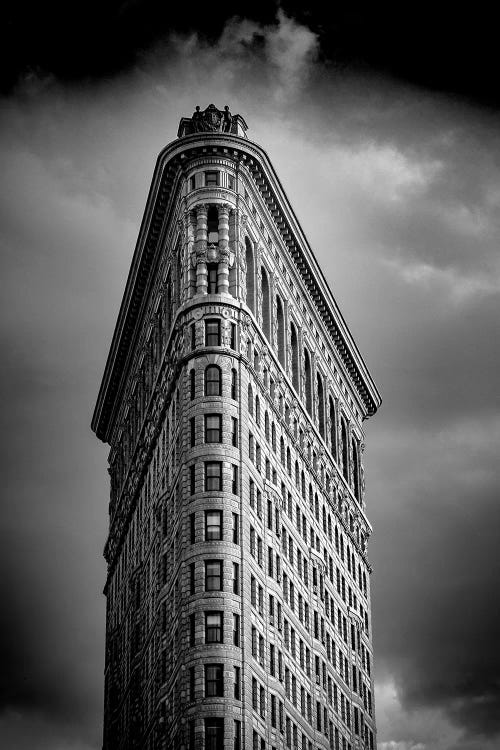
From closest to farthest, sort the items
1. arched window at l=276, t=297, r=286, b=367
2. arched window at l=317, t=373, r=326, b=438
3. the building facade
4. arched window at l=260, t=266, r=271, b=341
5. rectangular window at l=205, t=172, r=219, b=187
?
the building facade < rectangular window at l=205, t=172, r=219, b=187 < arched window at l=260, t=266, r=271, b=341 < arched window at l=276, t=297, r=286, b=367 < arched window at l=317, t=373, r=326, b=438

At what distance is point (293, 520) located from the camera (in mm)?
158000

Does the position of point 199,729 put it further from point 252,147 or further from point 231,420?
point 252,147

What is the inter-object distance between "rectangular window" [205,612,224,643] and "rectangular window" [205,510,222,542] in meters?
6.24

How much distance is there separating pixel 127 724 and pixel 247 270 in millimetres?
42745

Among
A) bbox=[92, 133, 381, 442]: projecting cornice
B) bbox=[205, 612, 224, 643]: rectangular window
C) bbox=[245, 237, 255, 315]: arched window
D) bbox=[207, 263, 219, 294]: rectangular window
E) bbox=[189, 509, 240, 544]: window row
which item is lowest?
bbox=[205, 612, 224, 643]: rectangular window

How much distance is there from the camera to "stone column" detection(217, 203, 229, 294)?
149500 mm

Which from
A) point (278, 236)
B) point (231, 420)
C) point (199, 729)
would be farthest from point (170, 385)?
point (199, 729)

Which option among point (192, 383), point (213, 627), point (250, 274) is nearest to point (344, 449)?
point (250, 274)

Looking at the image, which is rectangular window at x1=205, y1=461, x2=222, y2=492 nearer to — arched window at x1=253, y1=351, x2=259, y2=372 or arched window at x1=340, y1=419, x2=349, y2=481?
arched window at x1=253, y1=351, x2=259, y2=372

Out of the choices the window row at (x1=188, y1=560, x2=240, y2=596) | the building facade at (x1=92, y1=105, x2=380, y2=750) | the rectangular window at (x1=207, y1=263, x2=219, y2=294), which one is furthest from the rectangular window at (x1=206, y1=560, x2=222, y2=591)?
the rectangular window at (x1=207, y1=263, x2=219, y2=294)

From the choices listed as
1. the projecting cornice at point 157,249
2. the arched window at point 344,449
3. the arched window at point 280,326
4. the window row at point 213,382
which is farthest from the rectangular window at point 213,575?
the arched window at point 344,449

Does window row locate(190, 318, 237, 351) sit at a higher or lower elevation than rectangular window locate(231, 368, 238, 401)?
higher

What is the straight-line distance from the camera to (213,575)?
135375 mm

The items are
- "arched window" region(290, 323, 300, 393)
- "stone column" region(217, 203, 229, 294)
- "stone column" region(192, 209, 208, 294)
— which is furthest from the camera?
"arched window" region(290, 323, 300, 393)
